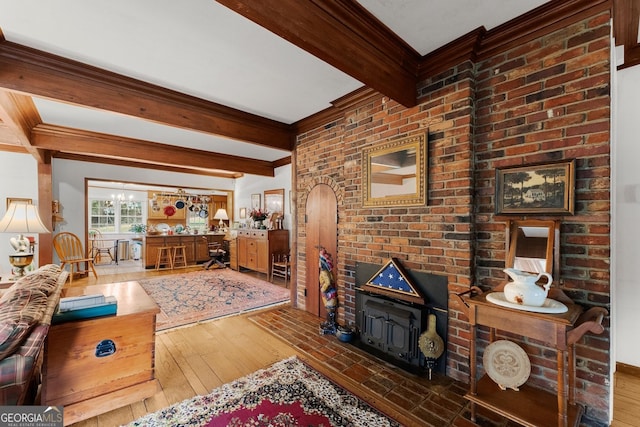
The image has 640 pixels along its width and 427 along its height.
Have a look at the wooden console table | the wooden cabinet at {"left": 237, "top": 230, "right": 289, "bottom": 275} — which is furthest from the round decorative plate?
the wooden cabinet at {"left": 237, "top": 230, "right": 289, "bottom": 275}

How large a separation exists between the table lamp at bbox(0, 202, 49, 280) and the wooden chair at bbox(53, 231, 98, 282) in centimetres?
313

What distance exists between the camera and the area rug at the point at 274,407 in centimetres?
175

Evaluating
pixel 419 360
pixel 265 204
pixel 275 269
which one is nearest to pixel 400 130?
pixel 419 360

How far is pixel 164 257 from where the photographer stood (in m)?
7.33

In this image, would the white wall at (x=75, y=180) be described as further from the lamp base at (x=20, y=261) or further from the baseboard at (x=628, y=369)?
the baseboard at (x=628, y=369)

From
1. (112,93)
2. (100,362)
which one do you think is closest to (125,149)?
(112,93)

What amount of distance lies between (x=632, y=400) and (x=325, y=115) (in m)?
3.73

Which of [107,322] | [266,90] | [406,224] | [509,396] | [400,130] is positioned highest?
[266,90]

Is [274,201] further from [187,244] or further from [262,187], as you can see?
[187,244]

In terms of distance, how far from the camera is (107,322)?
1.91 metres

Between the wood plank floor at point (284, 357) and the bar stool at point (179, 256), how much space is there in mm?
4552

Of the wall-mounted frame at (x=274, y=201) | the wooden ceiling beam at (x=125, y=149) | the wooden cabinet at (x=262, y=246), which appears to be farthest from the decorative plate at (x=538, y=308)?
the wooden ceiling beam at (x=125, y=149)

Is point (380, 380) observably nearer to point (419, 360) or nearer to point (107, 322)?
point (419, 360)

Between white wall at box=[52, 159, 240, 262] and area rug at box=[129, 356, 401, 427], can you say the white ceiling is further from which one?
white wall at box=[52, 159, 240, 262]
